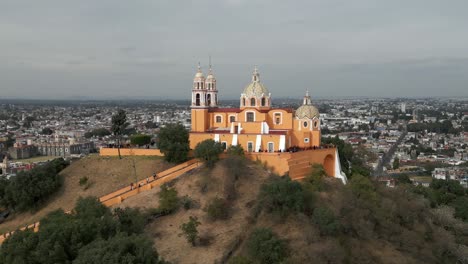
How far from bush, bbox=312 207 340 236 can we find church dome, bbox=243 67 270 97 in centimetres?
1166

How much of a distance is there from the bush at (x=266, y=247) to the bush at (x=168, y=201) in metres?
5.80

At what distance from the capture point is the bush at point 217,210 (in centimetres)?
2522

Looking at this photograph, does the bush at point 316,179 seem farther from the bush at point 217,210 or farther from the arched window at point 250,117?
the arched window at point 250,117

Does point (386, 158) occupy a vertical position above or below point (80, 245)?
below

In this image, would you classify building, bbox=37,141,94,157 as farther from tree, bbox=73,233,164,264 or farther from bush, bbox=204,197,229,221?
tree, bbox=73,233,164,264

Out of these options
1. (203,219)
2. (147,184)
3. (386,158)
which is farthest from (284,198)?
(386,158)

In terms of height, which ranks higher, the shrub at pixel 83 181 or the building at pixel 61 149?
the shrub at pixel 83 181

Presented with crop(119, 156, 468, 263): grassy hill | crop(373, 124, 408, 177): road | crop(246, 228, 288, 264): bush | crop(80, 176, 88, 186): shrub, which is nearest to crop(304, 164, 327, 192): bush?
crop(119, 156, 468, 263): grassy hill

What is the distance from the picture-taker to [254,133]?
31.8 m

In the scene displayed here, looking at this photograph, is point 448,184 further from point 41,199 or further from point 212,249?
point 41,199

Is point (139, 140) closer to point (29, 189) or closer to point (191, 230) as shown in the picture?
point (29, 189)

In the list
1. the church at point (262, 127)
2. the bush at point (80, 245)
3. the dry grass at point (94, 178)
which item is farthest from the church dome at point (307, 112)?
the bush at point (80, 245)

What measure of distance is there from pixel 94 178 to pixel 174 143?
556 cm

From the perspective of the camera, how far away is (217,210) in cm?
2522
